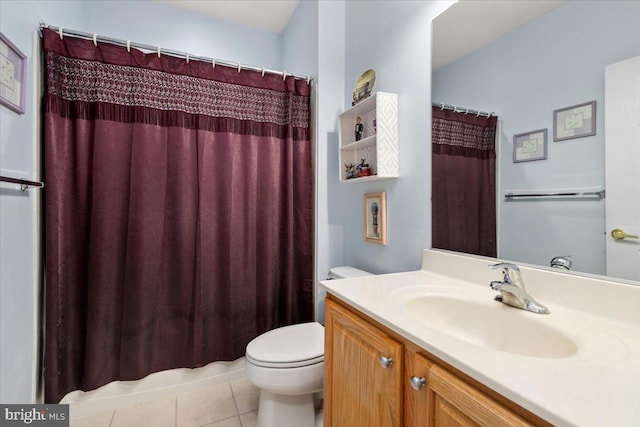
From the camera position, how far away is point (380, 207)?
5.10ft

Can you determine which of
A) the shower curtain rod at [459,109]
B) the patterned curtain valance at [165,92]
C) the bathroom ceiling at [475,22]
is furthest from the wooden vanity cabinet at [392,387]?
the patterned curtain valance at [165,92]

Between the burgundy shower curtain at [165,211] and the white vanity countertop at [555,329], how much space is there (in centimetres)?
92

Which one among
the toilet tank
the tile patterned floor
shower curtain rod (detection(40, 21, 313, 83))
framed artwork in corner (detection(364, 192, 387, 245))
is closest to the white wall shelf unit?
framed artwork in corner (detection(364, 192, 387, 245))

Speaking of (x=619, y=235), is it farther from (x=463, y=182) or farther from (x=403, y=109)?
(x=403, y=109)

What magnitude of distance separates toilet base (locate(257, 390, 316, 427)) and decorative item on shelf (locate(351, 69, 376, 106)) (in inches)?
63.2

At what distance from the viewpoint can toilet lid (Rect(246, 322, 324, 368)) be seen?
4.14 ft

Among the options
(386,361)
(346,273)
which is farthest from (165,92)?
(386,361)

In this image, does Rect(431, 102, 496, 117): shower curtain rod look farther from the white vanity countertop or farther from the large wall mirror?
the white vanity countertop

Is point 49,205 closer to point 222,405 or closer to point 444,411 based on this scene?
point 222,405

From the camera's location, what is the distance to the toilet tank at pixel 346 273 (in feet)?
5.47

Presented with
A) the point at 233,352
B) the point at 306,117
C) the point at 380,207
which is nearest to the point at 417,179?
the point at 380,207

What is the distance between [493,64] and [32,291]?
88.3 inches

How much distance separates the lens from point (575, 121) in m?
0.83

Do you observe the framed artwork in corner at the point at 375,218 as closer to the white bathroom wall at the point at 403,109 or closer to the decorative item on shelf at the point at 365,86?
the white bathroom wall at the point at 403,109
